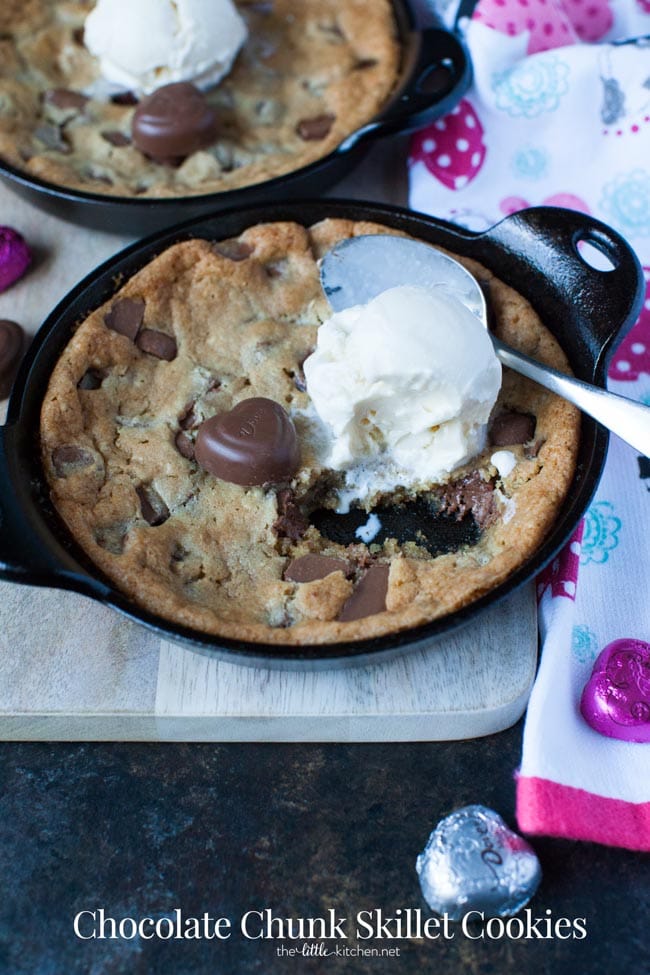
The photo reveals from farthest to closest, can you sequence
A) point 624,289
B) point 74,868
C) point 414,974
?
point 624,289, point 74,868, point 414,974

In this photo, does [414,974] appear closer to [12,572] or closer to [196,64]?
[12,572]

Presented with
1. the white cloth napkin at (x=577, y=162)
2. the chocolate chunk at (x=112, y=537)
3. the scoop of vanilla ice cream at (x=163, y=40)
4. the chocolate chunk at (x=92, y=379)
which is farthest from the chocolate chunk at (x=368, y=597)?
the scoop of vanilla ice cream at (x=163, y=40)

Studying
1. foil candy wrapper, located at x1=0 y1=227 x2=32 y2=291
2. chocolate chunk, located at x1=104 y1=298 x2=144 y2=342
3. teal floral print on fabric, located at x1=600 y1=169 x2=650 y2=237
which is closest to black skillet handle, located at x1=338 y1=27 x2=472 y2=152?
teal floral print on fabric, located at x1=600 y1=169 x2=650 y2=237

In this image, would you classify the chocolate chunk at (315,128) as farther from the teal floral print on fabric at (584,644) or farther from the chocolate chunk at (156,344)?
the teal floral print on fabric at (584,644)

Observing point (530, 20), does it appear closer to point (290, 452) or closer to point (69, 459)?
point (290, 452)

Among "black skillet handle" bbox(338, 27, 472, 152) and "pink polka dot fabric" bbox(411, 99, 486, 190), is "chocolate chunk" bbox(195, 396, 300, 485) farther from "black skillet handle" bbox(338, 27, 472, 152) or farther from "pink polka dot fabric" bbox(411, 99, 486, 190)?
"pink polka dot fabric" bbox(411, 99, 486, 190)

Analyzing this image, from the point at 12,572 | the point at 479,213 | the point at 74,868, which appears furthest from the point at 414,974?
the point at 479,213
